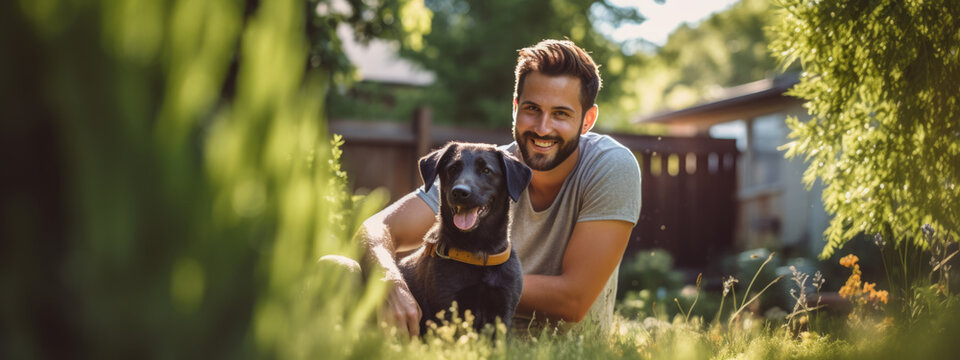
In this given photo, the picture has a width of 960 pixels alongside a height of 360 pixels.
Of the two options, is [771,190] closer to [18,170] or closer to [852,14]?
[852,14]

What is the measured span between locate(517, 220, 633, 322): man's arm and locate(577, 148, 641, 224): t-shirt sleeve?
46 millimetres

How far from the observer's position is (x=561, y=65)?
13.0 feet

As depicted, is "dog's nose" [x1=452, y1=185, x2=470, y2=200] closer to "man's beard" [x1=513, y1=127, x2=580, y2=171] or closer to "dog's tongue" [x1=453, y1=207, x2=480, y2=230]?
"dog's tongue" [x1=453, y1=207, x2=480, y2=230]

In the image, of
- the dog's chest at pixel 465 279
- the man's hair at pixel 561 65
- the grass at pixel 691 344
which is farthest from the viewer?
the man's hair at pixel 561 65

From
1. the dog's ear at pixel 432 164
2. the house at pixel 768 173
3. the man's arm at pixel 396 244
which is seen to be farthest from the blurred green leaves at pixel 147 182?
the house at pixel 768 173

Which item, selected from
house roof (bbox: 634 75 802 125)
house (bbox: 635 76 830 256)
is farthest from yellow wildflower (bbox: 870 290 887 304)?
house roof (bbox: 634 75 802 125)

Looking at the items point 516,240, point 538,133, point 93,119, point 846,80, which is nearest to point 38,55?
point 93,119

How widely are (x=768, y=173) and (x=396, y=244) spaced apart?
17037mm

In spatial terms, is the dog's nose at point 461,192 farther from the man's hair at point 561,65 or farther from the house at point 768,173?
the house at point 768,173

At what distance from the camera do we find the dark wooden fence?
30.2 feet

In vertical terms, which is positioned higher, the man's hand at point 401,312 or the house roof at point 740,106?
the house roof at point 740,106

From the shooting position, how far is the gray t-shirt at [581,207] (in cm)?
383

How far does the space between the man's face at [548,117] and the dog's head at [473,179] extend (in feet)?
0.96

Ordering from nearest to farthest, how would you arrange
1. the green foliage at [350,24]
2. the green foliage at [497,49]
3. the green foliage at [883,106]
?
the green foliage at [883,106] → the green foliage at [350,24] → the green foliage at [497,49]
